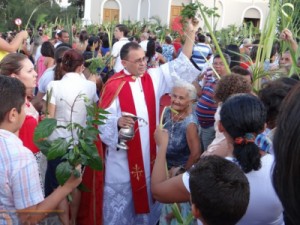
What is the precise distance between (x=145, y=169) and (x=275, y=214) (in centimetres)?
207

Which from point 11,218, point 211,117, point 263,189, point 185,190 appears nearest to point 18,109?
point 11,218

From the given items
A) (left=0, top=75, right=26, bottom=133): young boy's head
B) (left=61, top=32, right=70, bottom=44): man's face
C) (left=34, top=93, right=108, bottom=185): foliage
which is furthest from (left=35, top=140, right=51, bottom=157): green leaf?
(left=61, top=32, right=70, bottom=44): man's face

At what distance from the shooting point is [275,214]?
7.17 feet

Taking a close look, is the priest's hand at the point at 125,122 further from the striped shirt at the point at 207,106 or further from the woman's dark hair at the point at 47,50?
the woman's dark hair at the point at 47,50

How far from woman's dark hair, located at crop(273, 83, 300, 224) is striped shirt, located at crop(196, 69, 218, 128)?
356 cm

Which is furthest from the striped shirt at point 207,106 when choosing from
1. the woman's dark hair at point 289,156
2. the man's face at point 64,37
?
the man's face at point 64,37

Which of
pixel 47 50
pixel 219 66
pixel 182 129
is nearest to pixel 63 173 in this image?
pixel 182 129

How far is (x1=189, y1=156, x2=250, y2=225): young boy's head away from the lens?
182 cm

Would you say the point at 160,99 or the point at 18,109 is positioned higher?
the point at 18,109

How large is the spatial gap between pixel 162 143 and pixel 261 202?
91 cm

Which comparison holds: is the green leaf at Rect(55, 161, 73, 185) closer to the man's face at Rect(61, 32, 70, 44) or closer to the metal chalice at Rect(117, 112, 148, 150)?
the metal chalice at Rect(117, 112, 148, 150)

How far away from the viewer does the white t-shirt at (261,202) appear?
215 cm

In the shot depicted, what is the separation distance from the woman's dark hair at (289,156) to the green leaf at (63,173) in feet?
5.15

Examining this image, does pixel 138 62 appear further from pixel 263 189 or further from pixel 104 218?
pixel 263 189
